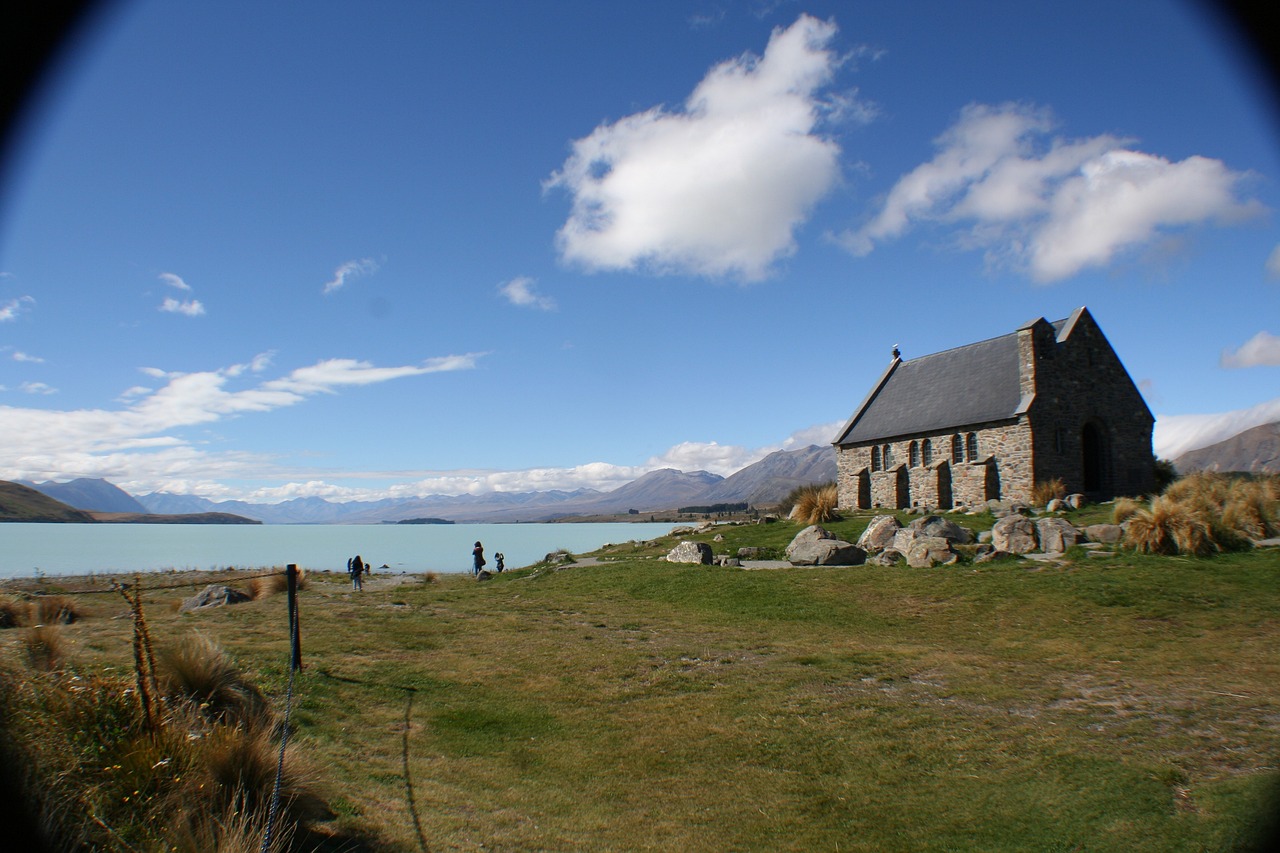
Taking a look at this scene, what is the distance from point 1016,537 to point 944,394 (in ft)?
59.9

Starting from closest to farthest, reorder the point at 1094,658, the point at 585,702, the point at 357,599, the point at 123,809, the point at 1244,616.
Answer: the point at 123,809
the point at 585,702
the point at 1094,658
the point at 1244,616
the point at 357,599

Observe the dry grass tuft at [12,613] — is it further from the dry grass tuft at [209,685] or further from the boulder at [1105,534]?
the boulder at [1105,534]

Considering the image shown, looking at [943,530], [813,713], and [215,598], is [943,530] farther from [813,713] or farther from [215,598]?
[215,598]

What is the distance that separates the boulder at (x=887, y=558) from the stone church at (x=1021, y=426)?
12.7 metres

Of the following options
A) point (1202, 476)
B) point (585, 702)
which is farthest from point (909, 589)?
point (1202, 476)

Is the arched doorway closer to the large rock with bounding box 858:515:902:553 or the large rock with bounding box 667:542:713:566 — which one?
the large rock with bounding box 858:515:902:553

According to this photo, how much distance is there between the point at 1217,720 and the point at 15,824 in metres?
10.6

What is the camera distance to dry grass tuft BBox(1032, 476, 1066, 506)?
90.0 feet

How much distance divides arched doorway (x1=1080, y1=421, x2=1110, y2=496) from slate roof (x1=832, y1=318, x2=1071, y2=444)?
451cm

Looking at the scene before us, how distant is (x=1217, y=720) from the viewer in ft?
24.7

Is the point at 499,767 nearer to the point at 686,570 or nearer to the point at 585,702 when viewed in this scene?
the point at 585,702

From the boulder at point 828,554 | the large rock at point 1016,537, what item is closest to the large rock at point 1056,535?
the large rock at point 1016,537

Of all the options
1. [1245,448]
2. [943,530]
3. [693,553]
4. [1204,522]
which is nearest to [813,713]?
[943,530]

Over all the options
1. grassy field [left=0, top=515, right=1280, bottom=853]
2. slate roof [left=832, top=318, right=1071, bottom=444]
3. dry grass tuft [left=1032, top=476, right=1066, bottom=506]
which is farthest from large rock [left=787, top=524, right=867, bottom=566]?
slate roof [left=832, top=318, right=1071, bottom=444]
